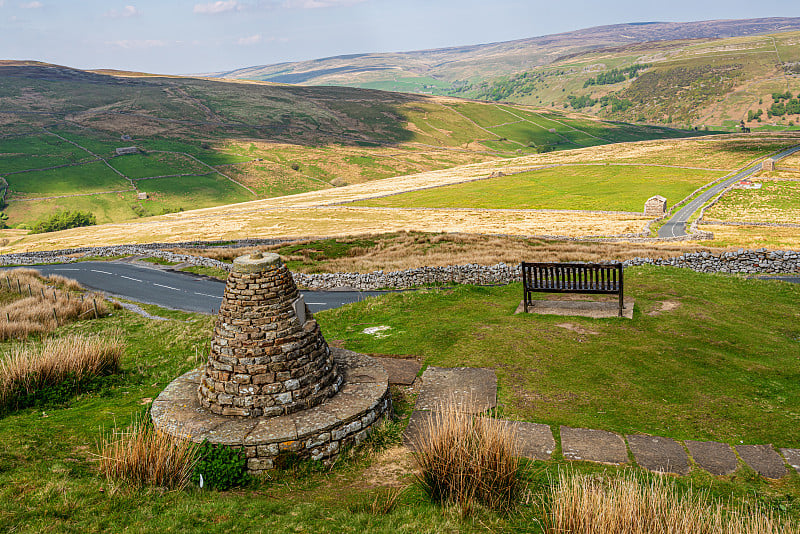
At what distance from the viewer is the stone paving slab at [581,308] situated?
14531 millimetres

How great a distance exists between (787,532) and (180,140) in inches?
6736

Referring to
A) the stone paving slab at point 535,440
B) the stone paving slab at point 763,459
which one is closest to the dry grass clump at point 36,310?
the stone paving slab at point 535,440

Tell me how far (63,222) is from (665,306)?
3997 inches

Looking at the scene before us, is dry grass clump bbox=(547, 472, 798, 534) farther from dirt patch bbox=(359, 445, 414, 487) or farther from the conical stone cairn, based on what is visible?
the conical stone cairn

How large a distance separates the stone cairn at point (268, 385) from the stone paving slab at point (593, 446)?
318cm

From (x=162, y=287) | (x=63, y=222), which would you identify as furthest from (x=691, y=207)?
(x=63, y=222)

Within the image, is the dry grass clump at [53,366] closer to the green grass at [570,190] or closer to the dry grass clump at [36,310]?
the dry grass clump at [36,310]

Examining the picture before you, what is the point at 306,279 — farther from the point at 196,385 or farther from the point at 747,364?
the point at 747,364

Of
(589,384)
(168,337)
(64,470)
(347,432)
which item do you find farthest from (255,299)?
(168,337)

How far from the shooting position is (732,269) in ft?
78.4

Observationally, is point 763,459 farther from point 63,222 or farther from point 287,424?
point 63,222

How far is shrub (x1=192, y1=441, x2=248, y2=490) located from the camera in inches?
285

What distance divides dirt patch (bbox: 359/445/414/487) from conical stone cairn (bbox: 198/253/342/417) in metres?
1.56

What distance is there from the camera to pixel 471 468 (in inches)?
250
